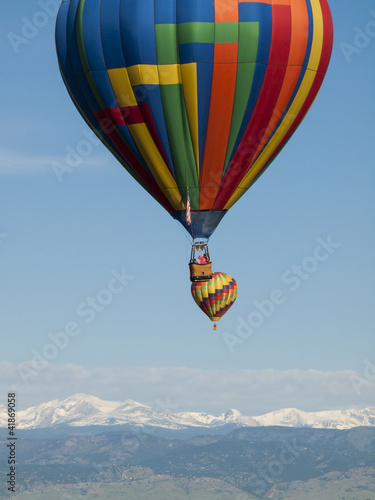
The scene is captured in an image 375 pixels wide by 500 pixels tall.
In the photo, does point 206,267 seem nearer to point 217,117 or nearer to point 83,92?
point 217,117

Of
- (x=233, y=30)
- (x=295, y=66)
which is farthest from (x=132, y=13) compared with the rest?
(x=295, y=66)

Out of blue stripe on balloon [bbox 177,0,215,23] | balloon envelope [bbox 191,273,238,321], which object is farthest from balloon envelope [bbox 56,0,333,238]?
balloon envelope [bbox 191,273,238,321]

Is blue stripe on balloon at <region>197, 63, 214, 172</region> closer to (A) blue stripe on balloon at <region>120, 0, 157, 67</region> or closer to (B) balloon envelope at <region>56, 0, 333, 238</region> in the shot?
(B) balloon envelope at <region>56, 0, 333, 238</region>

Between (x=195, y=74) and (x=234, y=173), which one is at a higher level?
(x=195, y=74)

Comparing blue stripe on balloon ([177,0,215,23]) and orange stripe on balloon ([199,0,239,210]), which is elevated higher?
blue stripe on balloon ([177,0,215,23])

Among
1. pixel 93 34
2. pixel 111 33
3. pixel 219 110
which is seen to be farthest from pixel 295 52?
pixel 93 34

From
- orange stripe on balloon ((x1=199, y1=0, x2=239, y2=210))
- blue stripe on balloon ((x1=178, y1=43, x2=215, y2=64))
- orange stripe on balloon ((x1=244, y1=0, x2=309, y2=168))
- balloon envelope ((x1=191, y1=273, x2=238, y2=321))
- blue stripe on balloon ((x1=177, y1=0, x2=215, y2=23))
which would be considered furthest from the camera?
balloon envelope ((x1=191, y1=273, x2=238, y2=321))
